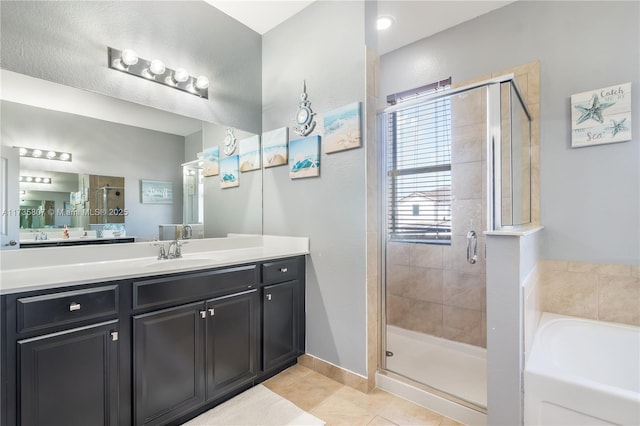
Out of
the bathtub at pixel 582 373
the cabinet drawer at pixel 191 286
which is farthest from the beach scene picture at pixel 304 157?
the bathtub at pixel 582 373

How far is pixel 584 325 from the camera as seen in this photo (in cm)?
197

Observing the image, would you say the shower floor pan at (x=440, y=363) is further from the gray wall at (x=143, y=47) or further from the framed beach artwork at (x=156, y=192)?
the gray wall at (x=143, y=47)

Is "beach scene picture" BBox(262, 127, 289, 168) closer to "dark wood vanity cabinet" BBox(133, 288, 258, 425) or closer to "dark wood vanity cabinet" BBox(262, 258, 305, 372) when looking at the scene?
"dark wood vanity cabinet" BBox(262, 258, 305, 372)

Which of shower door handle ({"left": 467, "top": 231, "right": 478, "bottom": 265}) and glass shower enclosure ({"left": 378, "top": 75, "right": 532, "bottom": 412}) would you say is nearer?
glass shower enclosure ({"left": 378, "top": 75, "right": 532, "bottom": 412})

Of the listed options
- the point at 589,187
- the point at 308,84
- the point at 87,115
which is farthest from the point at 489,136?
the point at 87,115

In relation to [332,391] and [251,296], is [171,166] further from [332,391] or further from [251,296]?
[332,391]

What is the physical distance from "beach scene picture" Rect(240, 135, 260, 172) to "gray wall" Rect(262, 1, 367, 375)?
24 centimetres

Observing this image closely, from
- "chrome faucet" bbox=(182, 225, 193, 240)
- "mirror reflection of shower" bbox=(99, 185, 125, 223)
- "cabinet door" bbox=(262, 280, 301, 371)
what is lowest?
"cabinet door" bbox=(262, 280, 301, 371)

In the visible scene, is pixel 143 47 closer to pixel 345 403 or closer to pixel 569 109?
pixel 345 403

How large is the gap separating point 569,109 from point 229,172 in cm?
267

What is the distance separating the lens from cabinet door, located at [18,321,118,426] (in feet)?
3.92

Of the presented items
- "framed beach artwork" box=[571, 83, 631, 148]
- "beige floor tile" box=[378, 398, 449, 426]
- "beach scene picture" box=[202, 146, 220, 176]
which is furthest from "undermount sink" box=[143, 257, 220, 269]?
"framed beach artwork" box=[571, 83, 631, 148]

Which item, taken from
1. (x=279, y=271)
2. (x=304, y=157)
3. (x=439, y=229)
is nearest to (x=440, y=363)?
(x=439, y=229)

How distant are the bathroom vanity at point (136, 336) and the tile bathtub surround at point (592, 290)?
6.46 feet
